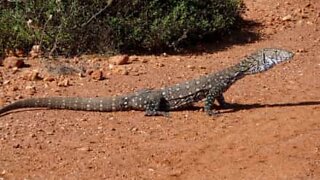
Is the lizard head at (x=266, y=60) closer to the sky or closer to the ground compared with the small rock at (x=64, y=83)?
closer to the sky

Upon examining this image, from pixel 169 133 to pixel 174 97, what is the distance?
893 millimetres

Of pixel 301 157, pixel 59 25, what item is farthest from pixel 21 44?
pixel 301 157

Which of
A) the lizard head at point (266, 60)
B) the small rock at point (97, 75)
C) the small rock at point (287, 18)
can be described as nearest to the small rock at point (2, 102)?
the small rock at point (97, 75)

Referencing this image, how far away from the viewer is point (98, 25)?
466 inches

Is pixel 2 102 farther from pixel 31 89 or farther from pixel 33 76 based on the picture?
pixel 33 76

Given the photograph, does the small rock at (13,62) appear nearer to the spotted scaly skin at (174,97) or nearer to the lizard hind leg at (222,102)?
the spotted scaly skin at (174,97)

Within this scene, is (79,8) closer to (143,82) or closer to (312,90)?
(143,82)

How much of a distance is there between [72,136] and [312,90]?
3470mm

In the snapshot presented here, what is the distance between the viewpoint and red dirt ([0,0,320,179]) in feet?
23.7

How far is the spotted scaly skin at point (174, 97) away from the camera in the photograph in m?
8.97

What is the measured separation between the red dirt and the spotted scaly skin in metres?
0.10

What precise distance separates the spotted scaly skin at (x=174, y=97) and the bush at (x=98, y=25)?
2.30 meters

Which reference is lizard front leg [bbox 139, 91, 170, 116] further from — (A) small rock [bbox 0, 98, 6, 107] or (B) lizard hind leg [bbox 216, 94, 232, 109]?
(A) small rock [bbox 0, 98, 6, 107]

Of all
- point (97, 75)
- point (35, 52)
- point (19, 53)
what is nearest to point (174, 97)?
point (97, 75)
